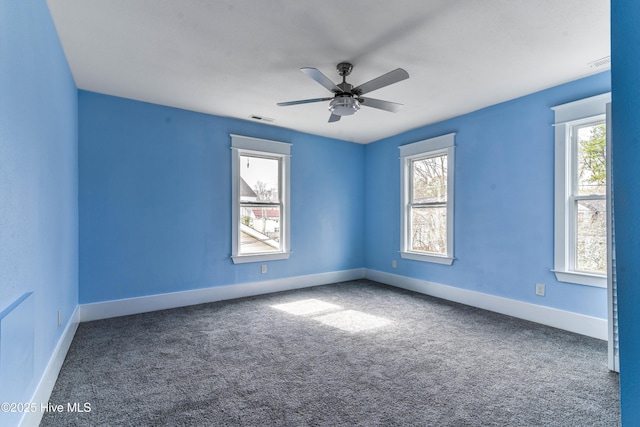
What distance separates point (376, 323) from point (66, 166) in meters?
3.42

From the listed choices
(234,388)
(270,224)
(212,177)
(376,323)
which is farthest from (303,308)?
(212,177)

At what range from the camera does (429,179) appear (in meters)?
4.85

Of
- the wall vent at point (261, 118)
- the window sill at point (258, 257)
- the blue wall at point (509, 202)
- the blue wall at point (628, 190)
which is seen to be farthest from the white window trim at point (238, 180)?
the blue wall at point (628, 190)

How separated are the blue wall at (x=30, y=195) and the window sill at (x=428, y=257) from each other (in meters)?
4.30

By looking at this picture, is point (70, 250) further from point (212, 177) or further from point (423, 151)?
point (423, 151)

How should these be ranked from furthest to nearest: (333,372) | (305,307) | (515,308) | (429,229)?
(429,229) → (305,307) → (515,308) → (333,372)

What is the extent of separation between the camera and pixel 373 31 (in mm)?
2396

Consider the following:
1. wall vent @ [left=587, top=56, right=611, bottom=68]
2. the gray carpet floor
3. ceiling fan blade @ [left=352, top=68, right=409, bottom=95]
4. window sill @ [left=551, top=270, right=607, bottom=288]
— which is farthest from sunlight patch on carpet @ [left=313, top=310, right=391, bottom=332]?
wall vent @ [left=587, top=56, right=611, bottom=68]

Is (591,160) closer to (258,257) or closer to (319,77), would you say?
(319,77)

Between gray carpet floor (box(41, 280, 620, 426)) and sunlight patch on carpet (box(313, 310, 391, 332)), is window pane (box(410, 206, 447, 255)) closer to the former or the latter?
gray carpet floor (box(41, 280, 620, 426))

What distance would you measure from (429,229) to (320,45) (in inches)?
128

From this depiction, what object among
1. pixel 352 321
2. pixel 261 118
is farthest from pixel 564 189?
pixel 261 118

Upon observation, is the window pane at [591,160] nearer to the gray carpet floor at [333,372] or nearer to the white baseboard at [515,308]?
the white baseboard at [515,308]

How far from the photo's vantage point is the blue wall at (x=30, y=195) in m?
1.41
